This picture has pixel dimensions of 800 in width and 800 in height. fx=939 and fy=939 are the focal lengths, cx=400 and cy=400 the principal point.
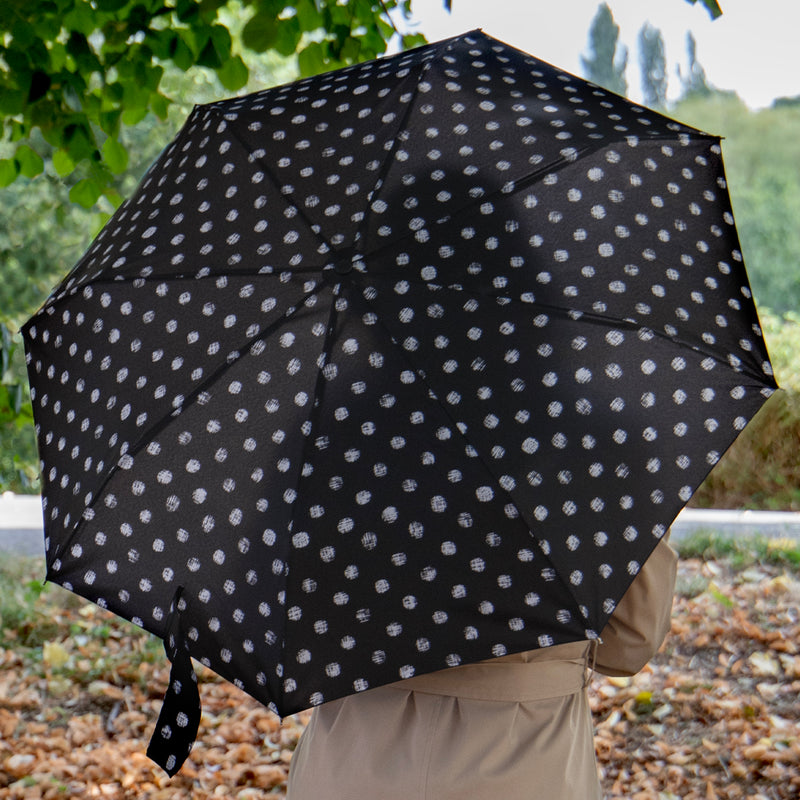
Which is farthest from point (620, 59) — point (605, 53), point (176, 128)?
point (176, 128)

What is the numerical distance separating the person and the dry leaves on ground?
2.88 metres

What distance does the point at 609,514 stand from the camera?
4.60 feet

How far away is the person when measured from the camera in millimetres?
1615

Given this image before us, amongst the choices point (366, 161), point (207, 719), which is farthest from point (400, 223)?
point (207, 719)

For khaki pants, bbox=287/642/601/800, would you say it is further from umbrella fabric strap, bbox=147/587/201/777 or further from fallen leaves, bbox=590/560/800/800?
fallen leaves, bbox=590/560/800/800

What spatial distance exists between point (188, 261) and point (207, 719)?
13.1 ft

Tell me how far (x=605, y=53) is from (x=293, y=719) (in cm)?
2312

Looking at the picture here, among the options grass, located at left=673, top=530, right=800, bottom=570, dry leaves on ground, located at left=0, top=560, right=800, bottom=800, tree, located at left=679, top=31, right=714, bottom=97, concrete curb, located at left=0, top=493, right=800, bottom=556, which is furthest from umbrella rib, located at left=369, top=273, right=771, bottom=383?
tree, located at left=679, top=31, right=714, bottom=97

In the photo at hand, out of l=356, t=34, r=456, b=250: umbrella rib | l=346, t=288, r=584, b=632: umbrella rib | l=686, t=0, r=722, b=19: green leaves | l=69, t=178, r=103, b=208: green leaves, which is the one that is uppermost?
l=356, t=34, r=456, b=250: umbrella rib

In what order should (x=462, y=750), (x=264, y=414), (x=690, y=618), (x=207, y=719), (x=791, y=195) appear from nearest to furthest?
(x=264, y=414) → (x=462, y=750) → (x=207, y=719) → (x=690, y=618) → (x=791, y=195)

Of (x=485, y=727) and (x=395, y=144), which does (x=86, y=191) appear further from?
(x=485, y=727)

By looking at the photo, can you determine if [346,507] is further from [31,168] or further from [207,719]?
[207,719]

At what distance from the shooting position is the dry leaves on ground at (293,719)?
14.3 ft

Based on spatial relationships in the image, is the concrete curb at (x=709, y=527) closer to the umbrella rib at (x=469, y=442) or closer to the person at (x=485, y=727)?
the person at (x=485, y=727)
